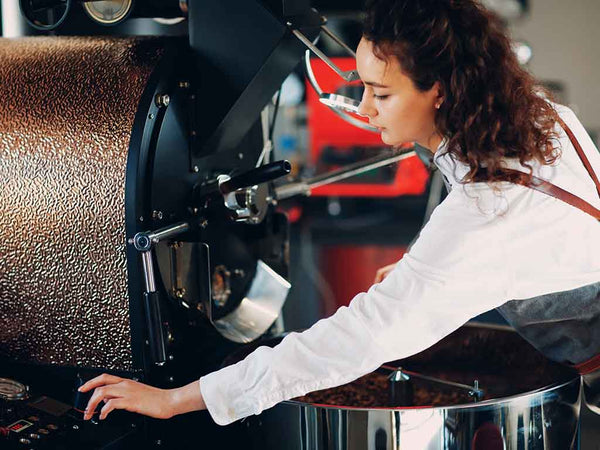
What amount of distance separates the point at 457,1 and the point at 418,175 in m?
4.06

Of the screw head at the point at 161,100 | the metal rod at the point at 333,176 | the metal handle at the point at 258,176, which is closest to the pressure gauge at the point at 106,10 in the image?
the screw head at the point at 161,100

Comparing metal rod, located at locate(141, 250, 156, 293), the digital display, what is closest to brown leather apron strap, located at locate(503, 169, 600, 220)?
metal rod, located at locate(141, 250, 156, 293)

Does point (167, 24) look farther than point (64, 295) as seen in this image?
Yes

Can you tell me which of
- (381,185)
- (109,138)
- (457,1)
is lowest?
(381,185)

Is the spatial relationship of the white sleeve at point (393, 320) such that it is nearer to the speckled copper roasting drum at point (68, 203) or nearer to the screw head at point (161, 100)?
the speckled copper roasting drum at point (68, 203)

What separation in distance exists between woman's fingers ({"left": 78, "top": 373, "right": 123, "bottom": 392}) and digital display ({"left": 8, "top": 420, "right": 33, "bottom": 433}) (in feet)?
0.29

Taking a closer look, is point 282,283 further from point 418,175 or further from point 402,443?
point 418,175

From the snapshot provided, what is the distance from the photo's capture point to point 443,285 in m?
1.13

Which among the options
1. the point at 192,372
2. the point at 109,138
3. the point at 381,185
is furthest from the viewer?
the point at 381,185

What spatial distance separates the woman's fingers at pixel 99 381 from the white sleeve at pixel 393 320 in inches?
5.4

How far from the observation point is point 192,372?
4.83ft

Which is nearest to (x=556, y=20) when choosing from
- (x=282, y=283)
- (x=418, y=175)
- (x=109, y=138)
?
(x=418, y=175)

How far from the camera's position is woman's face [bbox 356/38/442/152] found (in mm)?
1170

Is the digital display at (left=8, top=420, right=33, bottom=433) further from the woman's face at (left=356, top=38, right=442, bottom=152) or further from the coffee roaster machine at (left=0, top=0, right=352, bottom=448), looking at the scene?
the woman's face at (left=356, top=38, right=442, bottom=152)
